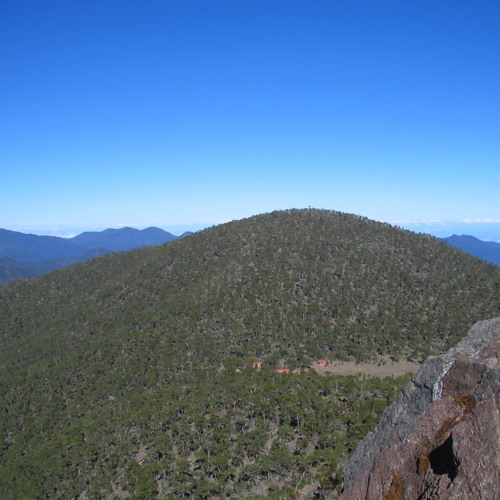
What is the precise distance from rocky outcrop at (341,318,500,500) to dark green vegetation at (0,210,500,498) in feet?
34.5

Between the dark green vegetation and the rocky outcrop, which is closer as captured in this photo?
the rocky outcrop

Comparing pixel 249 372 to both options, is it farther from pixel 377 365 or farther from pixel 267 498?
pixel 267 498

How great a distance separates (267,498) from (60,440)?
2245 centimetres

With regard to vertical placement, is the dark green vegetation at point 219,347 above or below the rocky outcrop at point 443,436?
below

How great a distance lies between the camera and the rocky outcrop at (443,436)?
23.5 feet

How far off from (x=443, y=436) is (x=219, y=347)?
42720mm

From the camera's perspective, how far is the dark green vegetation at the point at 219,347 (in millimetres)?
32312

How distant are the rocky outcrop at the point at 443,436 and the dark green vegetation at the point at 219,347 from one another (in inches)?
415

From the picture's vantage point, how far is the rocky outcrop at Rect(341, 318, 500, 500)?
23.5 ft

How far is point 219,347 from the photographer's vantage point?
4975cm

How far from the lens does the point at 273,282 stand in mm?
61281

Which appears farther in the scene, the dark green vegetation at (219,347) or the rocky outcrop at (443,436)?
the dark green vegetation at (219,347)

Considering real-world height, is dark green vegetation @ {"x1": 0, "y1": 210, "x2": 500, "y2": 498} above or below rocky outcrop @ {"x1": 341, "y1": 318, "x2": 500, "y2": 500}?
below

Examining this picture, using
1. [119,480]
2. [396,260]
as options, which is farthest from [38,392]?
[396,260]
